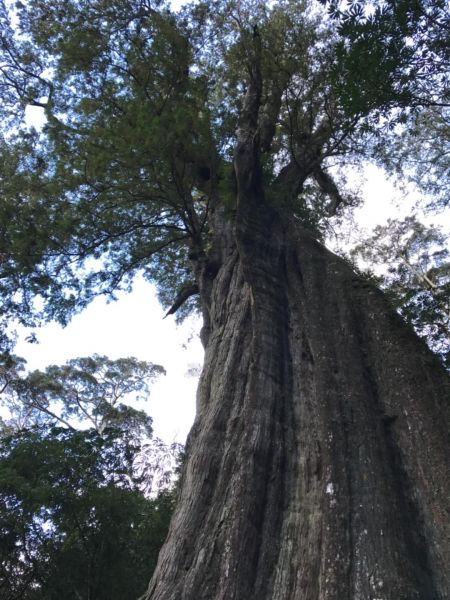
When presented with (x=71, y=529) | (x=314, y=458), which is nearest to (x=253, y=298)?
(x=314, y=458)

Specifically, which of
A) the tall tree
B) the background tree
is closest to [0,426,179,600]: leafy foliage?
the background tree

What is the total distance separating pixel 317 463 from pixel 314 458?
8 cm

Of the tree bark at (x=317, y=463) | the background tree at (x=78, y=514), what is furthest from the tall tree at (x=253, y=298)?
the background tree at (x=78, y=514)

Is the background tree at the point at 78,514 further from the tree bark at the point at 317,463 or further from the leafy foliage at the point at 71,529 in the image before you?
the tree bark at the point at 317,463

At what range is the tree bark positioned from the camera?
9.41ft

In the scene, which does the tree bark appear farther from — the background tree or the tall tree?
the background tree

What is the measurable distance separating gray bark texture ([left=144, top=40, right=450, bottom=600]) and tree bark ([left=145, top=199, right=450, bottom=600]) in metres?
0.01

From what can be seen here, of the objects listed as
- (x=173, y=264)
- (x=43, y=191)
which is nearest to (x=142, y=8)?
(x=43, y=191)

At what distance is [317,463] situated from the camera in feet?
11.8

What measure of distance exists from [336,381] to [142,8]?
9009mm

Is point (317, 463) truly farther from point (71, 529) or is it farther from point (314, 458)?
point (71, 529)

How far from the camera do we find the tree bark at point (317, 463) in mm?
2869

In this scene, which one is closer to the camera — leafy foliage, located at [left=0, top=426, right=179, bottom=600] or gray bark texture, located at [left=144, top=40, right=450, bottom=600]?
gray bark texture, located at [left=144, top=40, right=450, bottom=600]

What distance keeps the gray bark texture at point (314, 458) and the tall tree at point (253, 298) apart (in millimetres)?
14
